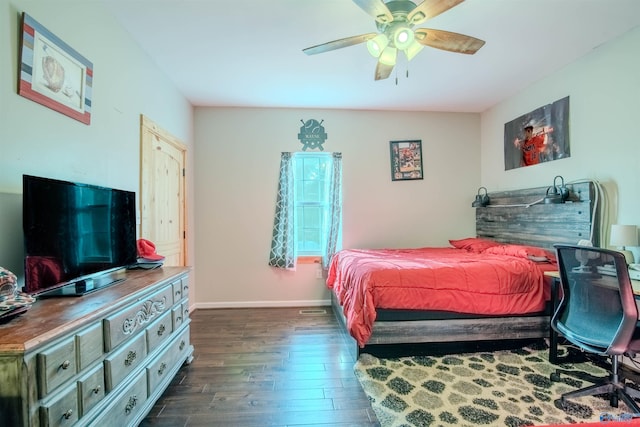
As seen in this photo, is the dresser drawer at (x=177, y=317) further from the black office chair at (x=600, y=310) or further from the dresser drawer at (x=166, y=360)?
the black office chair at (x=600, y=310)

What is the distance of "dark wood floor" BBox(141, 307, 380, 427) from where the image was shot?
1772mm

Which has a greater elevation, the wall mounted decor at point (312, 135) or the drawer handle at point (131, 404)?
the wall mounted decor at point (312, 135)

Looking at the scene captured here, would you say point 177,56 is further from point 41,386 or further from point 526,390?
point 526,390

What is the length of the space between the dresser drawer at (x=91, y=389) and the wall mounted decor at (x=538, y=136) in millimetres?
3937

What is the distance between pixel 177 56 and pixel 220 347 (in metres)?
2.66

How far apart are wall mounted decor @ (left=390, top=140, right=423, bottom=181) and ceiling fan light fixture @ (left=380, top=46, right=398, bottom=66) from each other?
2052 millimetres

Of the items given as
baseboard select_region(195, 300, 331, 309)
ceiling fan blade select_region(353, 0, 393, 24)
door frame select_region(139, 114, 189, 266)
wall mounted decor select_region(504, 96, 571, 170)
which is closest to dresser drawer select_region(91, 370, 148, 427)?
door frame select_region(139, 114, 189, 266)

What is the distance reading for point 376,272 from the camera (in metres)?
2.36

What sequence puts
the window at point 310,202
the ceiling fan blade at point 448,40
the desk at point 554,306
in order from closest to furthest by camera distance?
the ceiling fan blade at point 448,40 < the desk at point 554,306 < the window at point 310,202

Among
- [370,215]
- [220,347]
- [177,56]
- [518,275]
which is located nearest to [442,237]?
[370,215]

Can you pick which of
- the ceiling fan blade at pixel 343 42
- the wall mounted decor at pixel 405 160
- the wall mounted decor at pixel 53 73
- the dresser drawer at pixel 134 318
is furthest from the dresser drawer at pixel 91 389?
the wall mounted decor at pixel 405 160

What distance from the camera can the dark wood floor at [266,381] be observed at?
177 centimetres

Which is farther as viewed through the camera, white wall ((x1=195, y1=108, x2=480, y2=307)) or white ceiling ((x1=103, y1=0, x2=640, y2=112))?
white wall ((x1=195, y1=108, x2=480, y2=307))

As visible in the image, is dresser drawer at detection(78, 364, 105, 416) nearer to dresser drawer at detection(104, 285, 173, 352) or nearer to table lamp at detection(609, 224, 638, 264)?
dresser drawer at detection(104, 285, 173, 352)
